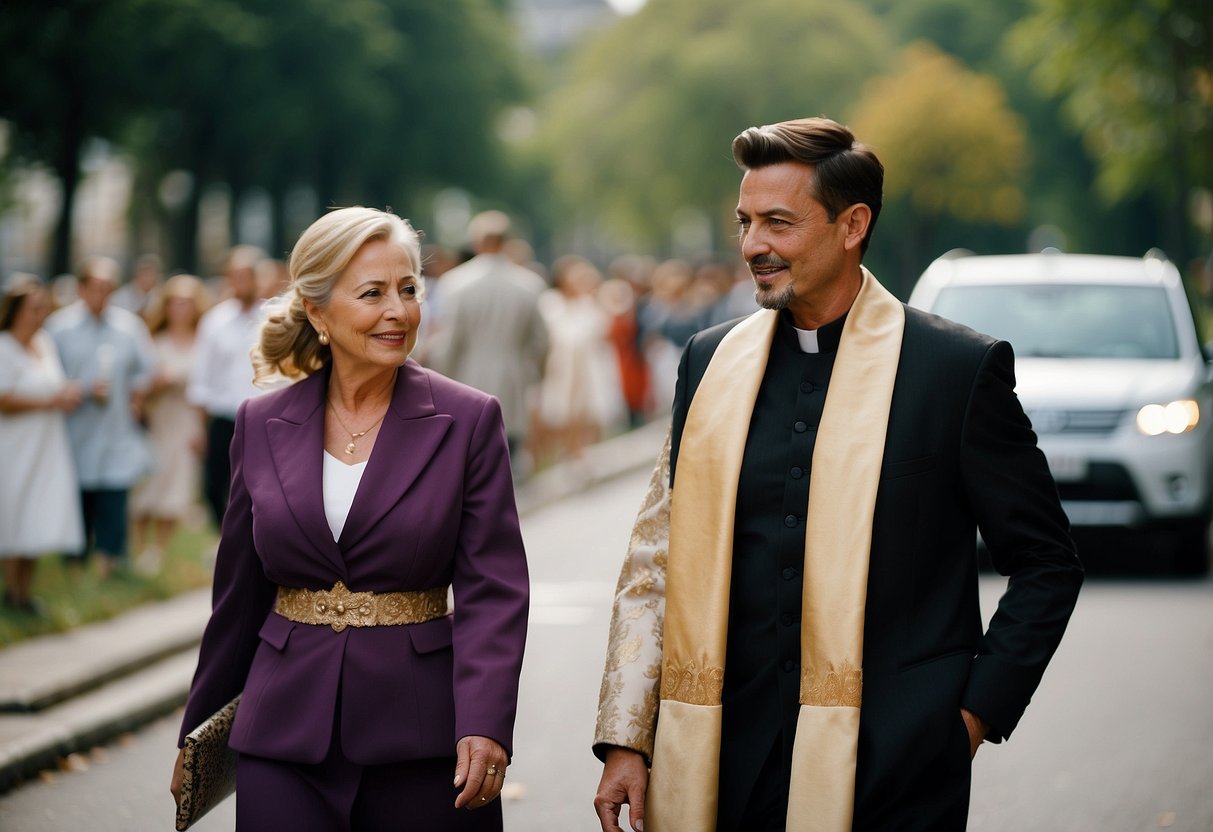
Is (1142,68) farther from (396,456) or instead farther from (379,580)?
(379,580)

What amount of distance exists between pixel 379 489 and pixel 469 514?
20 centimetres

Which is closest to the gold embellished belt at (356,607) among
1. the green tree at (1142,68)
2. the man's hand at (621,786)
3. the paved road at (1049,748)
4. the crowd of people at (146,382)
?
the man's hand at (621,786)

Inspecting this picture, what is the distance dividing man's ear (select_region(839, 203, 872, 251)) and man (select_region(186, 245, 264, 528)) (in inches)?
337

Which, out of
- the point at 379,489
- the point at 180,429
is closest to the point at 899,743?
the point at 379,489

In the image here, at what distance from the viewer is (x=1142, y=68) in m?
23.2

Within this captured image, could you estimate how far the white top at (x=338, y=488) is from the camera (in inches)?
148

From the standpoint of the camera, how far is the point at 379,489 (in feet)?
12.3

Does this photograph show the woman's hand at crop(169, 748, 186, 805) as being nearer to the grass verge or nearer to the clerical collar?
the clerical collar

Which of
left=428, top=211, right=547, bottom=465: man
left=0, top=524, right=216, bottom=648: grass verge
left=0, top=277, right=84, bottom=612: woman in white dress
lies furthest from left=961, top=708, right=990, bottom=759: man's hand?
left=428, top=211, right=547, bottom=465: man

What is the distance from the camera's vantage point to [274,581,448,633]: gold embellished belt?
3697mm

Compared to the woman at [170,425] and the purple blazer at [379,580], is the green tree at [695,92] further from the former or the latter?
the purple blazer at [379,580]

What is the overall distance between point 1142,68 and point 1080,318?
12.4 m

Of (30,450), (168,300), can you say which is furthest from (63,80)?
(30,450)

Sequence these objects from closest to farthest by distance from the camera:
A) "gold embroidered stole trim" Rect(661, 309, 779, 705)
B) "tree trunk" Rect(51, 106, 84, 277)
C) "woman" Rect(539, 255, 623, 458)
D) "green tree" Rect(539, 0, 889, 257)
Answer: "gold embroidered stole trim" Rect(661, 309, 779, 705)
"woman" Rect(539, 255, 623, 458)
"tree trunk" Rect(51, 106, 84, 277)
"green tree" Rect(539, 0, 889, 257)
